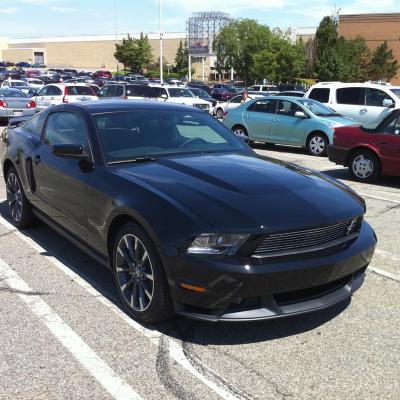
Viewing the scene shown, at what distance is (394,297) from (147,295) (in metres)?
2.11

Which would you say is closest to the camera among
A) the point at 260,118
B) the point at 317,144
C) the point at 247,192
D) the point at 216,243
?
the point at 216,243

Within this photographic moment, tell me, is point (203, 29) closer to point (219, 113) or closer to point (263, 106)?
point (219, 113)

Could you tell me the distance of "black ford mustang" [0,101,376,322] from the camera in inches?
127

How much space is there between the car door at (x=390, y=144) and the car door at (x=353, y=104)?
6.63 m

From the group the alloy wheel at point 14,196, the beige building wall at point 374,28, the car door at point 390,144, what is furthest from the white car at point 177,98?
the beige building wall at point 374,28

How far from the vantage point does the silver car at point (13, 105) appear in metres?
19.0

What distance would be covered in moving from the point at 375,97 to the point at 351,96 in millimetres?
721

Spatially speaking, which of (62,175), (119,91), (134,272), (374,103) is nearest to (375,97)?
(374,103)

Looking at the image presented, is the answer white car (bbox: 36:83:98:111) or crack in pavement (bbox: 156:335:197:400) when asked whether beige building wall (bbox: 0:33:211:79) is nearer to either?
white car (bbox: 36:83:98:111)

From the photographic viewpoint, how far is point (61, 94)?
19828 mm

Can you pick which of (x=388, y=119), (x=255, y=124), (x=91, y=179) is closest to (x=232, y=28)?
(x=255, y=124)

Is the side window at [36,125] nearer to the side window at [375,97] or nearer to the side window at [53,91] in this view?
the side window at [375,97]

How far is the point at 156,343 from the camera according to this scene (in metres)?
3.52

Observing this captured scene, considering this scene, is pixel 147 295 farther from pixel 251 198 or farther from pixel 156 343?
pixel 251 198
